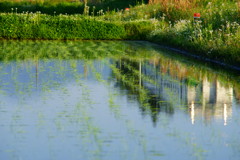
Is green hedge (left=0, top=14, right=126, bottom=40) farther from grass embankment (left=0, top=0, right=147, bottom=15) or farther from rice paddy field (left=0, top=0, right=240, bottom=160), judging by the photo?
grass embankment (left=0, top=0, right=147, bottom=15)

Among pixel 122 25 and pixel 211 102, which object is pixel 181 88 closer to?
pixel 211 102

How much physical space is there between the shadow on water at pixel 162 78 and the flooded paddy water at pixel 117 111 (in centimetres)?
3

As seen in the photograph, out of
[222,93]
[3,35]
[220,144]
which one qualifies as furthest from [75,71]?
[3,35]

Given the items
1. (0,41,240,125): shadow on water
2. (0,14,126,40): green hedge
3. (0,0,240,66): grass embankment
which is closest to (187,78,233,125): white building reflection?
(0,41,240,125): shadow on water

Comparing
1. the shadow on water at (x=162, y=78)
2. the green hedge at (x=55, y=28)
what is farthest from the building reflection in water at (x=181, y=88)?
the green hedge at (x=55, y=28)

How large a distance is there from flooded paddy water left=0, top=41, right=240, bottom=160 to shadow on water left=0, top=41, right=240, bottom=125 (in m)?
0.03

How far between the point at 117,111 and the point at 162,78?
19.7 feet

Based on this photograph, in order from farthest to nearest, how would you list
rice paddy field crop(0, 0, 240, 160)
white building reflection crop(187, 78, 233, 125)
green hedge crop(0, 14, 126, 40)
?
1. green hedge crop(0, 14, 126, 40)
2. white building reflection crop(187, 78, 233, 125)
3. rice paddy field crop(0, 0, 240, 160)

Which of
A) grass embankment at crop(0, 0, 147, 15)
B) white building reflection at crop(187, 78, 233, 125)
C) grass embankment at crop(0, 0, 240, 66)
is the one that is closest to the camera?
white building reflection at crop(187, 78, 233, 125)

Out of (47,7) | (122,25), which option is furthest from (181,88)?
(47,7)

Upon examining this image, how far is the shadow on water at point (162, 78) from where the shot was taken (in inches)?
502

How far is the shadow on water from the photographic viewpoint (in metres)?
12.7

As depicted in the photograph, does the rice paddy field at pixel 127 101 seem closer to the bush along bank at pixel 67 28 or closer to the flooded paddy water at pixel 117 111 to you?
the flooded paddy water at pixel 117 111

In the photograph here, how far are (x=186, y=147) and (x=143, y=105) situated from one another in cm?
409
